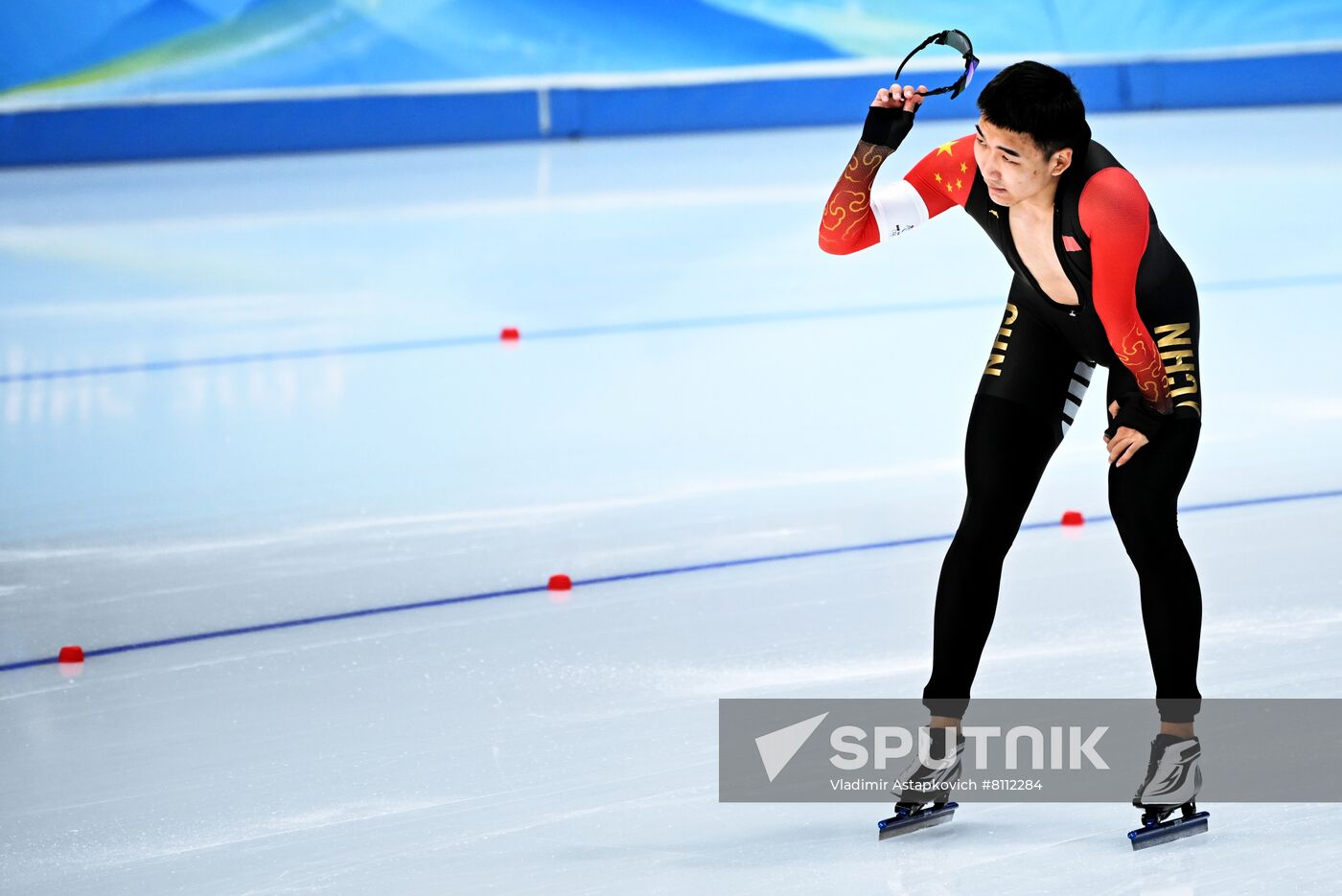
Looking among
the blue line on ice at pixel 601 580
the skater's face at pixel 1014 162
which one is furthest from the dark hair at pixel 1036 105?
the blue line on ice at pixel 601 580

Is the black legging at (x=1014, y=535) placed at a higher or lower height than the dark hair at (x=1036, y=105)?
lower

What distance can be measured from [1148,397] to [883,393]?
9.83 ft

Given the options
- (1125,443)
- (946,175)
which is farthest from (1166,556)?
(946,175)

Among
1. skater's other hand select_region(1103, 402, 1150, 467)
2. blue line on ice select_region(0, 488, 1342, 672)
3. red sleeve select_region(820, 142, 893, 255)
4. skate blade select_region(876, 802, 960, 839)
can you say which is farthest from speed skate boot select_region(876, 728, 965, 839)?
blue line on ice select_region(0, 488, 1342, 672)

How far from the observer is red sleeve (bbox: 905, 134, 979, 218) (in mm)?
2377

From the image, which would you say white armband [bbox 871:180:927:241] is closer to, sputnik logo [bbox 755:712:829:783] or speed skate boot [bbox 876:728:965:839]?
speed skate boot [bbox 876:728:965:839]

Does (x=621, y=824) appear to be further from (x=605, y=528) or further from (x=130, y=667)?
(x=605, y=528)

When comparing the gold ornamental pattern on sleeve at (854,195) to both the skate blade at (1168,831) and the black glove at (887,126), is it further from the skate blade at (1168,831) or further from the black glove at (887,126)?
the skate blade at (1168,831)

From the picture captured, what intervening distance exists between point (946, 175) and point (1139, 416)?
43cm

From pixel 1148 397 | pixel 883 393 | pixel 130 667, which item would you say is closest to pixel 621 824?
pixel 1148 397

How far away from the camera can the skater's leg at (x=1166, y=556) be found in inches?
88.8

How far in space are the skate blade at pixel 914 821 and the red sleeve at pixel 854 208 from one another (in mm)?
775

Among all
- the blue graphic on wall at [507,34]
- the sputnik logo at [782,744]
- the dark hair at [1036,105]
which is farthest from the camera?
the blue graphic on wall at [507,34]

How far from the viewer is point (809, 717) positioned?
2842 mm
